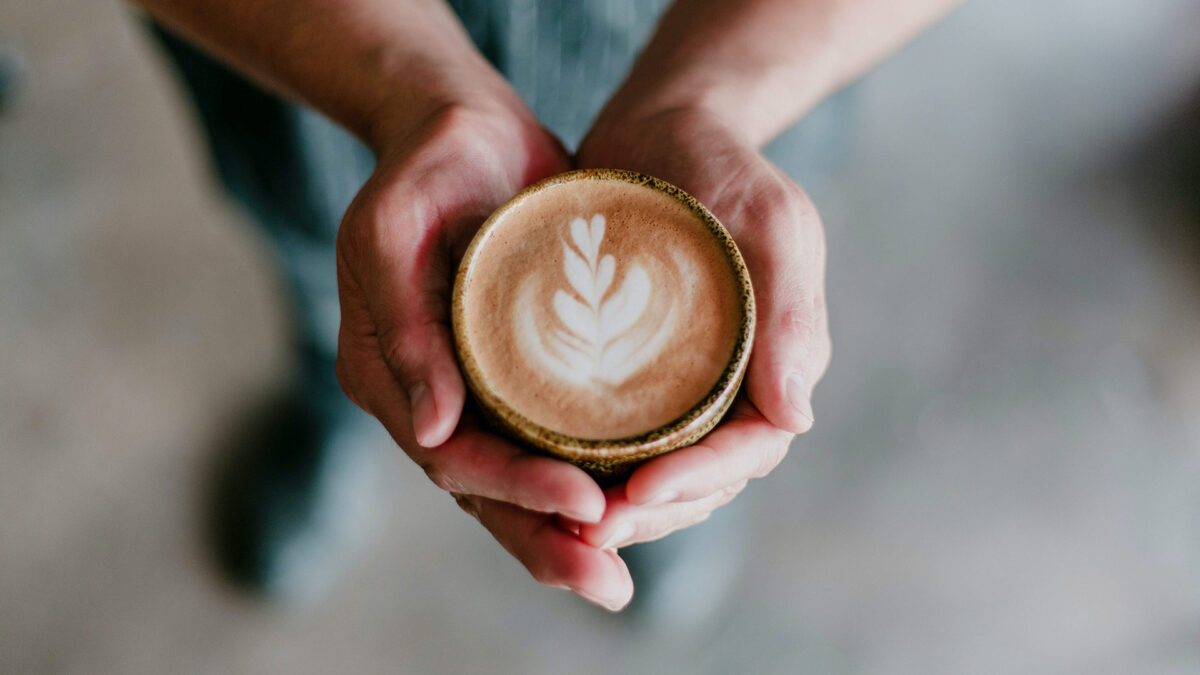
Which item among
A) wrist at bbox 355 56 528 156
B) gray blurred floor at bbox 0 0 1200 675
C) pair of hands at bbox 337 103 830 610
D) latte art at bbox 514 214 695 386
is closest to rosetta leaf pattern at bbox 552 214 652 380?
latte art at bbox 514 214 695 386

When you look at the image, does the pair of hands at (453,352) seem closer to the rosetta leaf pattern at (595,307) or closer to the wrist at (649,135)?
the wrist at (649,135)

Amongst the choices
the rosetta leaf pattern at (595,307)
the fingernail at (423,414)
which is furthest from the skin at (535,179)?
the rosetta leaf pattern at (595,307)

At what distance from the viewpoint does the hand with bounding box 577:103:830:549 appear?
0.78m

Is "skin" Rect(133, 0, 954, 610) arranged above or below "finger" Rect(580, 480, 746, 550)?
above

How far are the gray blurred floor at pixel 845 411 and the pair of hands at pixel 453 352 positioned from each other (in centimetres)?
104

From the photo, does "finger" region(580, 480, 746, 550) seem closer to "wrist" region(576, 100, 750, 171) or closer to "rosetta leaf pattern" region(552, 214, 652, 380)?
"rosetta leaf pattern" region(552, 214, 652, 380)

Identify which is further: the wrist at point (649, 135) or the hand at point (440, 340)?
the wrist at point (649, 135)

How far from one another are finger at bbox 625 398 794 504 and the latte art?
109 millimetres

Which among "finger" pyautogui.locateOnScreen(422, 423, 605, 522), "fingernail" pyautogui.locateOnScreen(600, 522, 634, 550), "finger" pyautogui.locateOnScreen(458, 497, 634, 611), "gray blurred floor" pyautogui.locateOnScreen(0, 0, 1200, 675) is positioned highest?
"finger" pyautogui.locateOnScreen(422, 423, 605, 522)

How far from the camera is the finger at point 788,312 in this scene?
798 mm

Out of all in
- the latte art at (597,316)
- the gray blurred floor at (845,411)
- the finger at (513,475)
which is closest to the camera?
the finger at (513,475)

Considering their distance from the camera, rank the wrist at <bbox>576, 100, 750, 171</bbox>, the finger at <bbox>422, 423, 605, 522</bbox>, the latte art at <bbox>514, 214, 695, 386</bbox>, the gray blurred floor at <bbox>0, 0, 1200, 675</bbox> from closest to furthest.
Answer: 1. the finger at <bbox>422, 423, 605, 522</bbox>
2. the latte art at <bbox>514, 214, 695, 386</bbox>
3. the wrist at <bbox>576, 100, 750, 171</bbox>
4. the gray blurred floor at <bbox>0, 0, 1200, 675</bbox>

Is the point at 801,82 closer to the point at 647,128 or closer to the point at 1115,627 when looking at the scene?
the point at 647,128

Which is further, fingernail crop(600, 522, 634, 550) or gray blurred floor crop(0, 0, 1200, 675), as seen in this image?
gray blurred floor crop(0, 0, 1200, 675)
